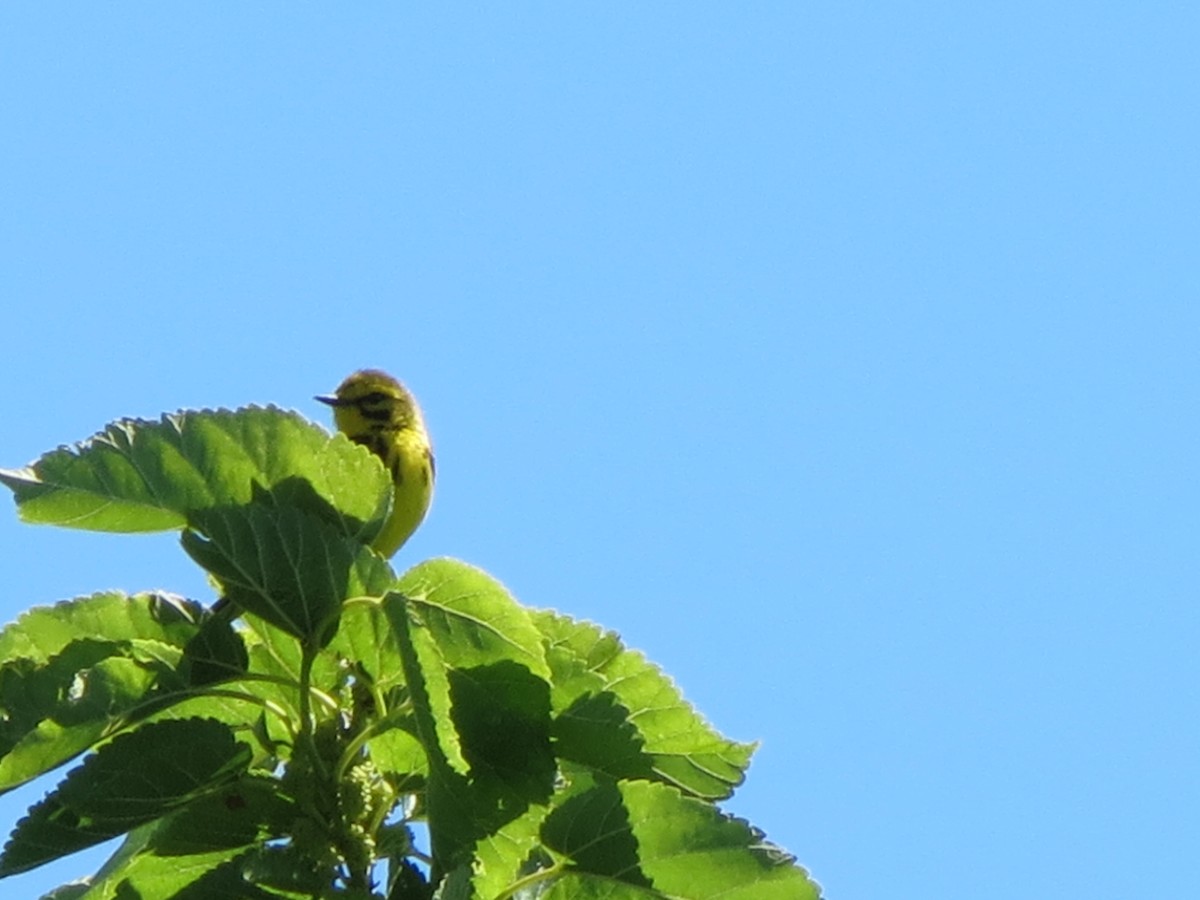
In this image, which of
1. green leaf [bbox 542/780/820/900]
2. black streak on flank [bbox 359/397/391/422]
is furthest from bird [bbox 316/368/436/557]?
→ green leaf [bbox 542/780/820/900]

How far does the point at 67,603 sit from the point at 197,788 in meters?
0.40

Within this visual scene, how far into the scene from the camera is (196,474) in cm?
254

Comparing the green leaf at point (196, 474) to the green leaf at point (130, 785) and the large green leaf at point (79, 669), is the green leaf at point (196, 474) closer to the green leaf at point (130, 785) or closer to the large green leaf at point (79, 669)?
the large green leaf at point (79, 669)

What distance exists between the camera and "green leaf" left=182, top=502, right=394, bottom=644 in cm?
249

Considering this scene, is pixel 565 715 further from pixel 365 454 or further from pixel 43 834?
pixel 43 834

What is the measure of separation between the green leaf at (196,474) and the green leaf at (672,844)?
523 millimetres

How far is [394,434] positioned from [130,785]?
13.2 feet

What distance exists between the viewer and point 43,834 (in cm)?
254

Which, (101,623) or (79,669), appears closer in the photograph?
(79,669)

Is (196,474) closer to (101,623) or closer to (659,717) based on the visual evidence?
(101,623)

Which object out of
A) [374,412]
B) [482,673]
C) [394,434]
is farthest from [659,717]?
[374,412]

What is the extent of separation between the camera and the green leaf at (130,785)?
2.50 metres

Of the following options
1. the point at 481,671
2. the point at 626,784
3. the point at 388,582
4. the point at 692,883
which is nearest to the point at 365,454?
the point at 388,582

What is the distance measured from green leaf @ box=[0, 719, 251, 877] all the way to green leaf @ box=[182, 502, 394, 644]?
0.63 feet
